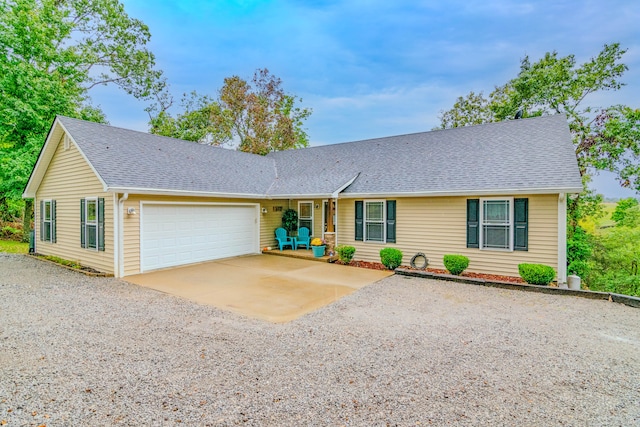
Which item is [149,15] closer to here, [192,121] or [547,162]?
[192,121]

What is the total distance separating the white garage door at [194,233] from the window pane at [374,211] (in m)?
4.66

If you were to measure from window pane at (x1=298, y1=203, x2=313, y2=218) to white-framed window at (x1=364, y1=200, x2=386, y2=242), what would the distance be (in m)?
2.96

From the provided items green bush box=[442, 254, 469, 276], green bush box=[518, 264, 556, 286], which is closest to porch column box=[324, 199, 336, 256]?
green bush box=[442, 254, 469, 276]

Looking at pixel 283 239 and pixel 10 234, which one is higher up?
pixel 283 239

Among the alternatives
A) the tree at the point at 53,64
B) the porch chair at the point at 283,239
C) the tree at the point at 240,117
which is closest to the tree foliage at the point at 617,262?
the porch chair at the point at 283,239

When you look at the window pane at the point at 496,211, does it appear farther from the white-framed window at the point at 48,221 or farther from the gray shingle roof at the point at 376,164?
the white-framed window at the point at 48,221

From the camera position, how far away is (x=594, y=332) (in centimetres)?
504

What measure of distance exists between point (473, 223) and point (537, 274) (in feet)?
6.91

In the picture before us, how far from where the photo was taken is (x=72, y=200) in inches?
398

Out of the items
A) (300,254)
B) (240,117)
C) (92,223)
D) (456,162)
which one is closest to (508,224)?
(456,162)

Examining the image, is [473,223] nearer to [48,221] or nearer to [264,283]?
[264,283]

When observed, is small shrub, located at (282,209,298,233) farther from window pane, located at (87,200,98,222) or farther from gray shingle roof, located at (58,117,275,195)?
window pane, located at (87,200,98,222)

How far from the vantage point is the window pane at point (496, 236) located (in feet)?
28.6

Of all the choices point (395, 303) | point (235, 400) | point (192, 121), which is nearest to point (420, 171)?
point (395, 303)
